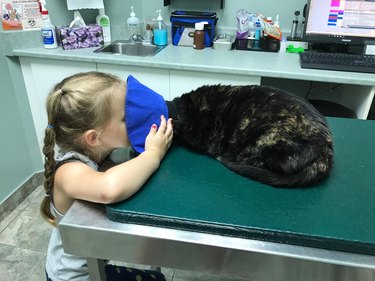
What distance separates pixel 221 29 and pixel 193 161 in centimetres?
162

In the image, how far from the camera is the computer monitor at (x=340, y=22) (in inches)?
68.2

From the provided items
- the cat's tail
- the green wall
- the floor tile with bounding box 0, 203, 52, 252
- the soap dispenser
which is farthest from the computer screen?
the floor tile with bounding box 0, 203, 52, 252

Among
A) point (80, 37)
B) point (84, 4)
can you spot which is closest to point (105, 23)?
point (84, 4)

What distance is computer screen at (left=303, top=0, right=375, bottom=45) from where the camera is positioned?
68.2 inches

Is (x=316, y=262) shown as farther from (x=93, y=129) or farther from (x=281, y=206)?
(x=93, y=129)

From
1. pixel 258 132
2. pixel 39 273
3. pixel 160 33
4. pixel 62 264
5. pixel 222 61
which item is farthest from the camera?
pixel 160 33

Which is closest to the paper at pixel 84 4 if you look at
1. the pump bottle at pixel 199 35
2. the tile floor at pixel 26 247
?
the pump bottle at pixel 199 35

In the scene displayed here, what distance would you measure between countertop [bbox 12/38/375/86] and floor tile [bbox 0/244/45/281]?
1.03m

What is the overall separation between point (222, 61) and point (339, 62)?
23.7 inches

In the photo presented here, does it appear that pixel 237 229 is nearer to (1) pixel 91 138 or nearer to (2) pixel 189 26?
(1) pixel 91 138

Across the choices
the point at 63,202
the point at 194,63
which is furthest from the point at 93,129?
the point at 194,63

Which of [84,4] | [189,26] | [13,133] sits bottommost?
[13,133]

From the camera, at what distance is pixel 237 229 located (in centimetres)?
60

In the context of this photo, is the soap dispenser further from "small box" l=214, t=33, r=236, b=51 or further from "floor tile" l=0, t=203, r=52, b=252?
"floor tile" l=0, t=203, r=52, b=252
